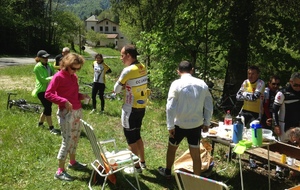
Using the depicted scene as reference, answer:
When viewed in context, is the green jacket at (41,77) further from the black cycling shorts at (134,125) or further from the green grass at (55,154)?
the black cycling shorts at (134,125)

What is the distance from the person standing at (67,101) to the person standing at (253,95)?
2804 millimetres

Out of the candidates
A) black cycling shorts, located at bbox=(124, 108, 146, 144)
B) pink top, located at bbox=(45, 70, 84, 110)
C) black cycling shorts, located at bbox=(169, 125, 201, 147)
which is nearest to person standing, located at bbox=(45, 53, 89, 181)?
pink top, located at bbox=(45, 70, 84, 110)

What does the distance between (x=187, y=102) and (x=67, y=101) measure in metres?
1.59

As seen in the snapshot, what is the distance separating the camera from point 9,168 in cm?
492

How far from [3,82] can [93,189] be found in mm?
11930

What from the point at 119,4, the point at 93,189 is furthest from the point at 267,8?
the point at 93,189

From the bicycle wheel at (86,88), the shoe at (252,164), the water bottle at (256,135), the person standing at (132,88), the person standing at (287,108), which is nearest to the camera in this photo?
the water bottle at (256,135)

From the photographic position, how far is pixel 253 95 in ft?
17.9

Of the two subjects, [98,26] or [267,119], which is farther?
[98,26]

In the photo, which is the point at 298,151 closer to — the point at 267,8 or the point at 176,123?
the point at 176,123

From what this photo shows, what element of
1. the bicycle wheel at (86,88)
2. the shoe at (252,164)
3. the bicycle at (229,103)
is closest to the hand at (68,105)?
the shoe at (252,164)

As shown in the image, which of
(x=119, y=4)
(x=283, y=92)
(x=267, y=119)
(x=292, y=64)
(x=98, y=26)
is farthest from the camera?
(x=98, y=26)

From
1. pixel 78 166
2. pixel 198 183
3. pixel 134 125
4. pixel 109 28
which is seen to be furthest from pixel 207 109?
pixel 109 28

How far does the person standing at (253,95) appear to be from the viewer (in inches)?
213
